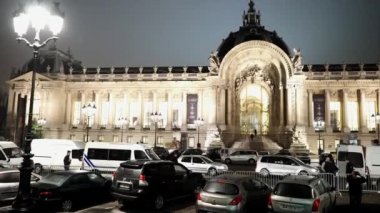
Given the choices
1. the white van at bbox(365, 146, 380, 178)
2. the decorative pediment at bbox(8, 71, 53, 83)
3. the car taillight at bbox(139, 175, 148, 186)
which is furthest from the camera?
the decorative pediment at bbox(8, 71, 53, 83)

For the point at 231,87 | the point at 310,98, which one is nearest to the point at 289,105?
the point at 310,98

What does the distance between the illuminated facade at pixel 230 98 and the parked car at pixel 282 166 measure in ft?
80.1

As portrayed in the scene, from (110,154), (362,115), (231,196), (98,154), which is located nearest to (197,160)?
(110,154)

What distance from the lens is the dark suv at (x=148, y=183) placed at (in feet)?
44.5

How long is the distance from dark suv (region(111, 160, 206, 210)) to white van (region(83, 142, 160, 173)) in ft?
28.7

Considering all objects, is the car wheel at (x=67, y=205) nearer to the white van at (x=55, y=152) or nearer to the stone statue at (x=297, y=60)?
the white van at (x=55, y=152)

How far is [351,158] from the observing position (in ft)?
74.5

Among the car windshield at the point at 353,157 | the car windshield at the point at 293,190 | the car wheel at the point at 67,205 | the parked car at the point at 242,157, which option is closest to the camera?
the car windshield at the point at 293,190

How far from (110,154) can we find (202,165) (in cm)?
686

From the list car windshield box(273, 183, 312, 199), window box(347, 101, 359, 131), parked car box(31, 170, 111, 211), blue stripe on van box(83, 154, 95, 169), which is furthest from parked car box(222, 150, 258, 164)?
car windshield box(273, 183, 312, 199)

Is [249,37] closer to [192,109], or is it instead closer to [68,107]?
[192,109]

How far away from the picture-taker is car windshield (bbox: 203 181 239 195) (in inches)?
472

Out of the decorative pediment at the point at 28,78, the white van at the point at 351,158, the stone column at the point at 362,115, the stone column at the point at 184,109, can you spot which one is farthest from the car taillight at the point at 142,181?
the decorative pediment at the point at 28,78

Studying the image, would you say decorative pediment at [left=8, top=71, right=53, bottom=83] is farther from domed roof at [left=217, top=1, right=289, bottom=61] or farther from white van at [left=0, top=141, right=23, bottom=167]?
white van at [left=0, top=141, right=23, bottom=167]
